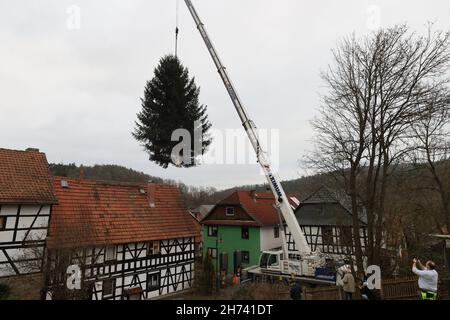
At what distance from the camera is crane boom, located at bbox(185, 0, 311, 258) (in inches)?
655

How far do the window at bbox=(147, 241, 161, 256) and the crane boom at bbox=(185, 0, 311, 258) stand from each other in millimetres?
8905

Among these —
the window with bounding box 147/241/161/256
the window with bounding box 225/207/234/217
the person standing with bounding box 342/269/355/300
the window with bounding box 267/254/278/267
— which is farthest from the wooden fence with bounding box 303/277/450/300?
the window with bounding box 225/207/234/217

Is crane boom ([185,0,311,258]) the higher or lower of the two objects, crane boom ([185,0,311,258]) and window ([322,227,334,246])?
the higher

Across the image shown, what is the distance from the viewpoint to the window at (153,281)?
65.7 ft

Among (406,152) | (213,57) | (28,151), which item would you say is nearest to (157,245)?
(28,151)

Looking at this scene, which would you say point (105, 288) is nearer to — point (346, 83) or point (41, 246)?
point (41, 246)

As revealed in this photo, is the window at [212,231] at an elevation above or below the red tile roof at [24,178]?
below

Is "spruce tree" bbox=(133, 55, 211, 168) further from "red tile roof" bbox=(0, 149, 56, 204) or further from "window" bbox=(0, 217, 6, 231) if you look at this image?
"window" bbox=(0, 217, 6, 231)

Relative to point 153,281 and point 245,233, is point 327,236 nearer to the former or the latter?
point 245,233

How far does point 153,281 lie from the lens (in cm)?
2036

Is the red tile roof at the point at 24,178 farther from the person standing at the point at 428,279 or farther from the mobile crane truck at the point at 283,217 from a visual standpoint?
the person standing at the point at 428,279

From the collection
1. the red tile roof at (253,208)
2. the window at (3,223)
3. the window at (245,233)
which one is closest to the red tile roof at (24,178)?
the window at (3,223)

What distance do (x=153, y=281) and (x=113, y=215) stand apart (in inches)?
198

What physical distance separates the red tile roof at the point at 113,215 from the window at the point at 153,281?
2.42m
